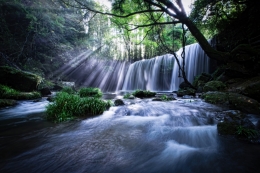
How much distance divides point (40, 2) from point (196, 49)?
16945mm

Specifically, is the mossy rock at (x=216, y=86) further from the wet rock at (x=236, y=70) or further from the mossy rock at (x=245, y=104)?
the mossy rock at (x=245, y=104)

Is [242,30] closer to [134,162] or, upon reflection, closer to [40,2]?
[134,162]

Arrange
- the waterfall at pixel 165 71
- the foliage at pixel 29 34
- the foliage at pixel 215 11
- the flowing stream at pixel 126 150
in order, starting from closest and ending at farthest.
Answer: the flowing stream at pixel 126 150 < the foliage at pixel 215 11 < the foliage at pixel 29 34 < the waterfall at pixel 165 71

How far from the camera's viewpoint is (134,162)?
6.89 feet

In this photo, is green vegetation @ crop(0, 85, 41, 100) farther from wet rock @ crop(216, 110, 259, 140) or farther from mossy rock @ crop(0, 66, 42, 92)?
wet rock @ crop(216, 110, 259, 140)

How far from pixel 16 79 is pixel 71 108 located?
7956 millimetres

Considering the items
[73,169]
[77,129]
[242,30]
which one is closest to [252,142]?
[73,169]

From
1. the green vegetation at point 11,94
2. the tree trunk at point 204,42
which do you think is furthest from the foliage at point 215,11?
the green vegetation at point 11,94

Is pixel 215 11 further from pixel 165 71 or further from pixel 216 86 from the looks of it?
pixel 165 71

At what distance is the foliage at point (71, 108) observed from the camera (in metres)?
4.62

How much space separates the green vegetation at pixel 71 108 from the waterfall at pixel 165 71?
1202 centimetres

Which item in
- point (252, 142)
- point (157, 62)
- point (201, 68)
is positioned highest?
point (157, 62)

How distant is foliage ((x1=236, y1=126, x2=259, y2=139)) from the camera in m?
2.55

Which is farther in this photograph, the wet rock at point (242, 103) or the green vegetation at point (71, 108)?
the green vegetation at point (71, 108)
